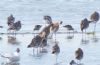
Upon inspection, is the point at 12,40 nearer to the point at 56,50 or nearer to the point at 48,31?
the point at 48,31

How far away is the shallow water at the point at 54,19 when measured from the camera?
16781 millimetres

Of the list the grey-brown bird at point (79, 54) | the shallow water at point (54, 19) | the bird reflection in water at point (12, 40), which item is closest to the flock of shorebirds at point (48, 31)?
the grey-brown bird at point (79, 54)

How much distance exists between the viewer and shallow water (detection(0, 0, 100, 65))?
16.8m

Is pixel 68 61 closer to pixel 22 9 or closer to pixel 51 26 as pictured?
pixel 51 26

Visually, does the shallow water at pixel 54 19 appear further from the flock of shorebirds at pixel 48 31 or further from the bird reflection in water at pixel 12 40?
the flock of shorebirds at pixel 48 31

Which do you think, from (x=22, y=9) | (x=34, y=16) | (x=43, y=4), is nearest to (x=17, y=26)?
(x=34, y=16)

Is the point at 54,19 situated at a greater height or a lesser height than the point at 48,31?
greater

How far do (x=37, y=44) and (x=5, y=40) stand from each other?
2.00 m

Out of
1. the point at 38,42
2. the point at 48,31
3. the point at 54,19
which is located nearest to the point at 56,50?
the point at 38,42

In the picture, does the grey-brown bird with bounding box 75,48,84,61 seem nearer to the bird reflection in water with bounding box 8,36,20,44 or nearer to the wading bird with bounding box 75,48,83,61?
the wading bird with bounding box 75,48,83,61

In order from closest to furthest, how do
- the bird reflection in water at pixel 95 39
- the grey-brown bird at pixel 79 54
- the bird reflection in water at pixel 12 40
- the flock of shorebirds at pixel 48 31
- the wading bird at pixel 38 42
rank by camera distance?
the grey-brown bird at pixel 79 54 < the flock of shorebirds at pixel 48 31 < the wading bird at pixel 38 42 < the bird reflection in water at pixel 12 40 < the bird reflection in water at pixel 95 39

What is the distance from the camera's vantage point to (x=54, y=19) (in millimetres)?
23672

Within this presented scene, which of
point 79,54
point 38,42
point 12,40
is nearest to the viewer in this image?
point 79,54

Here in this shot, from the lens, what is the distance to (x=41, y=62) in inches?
642
